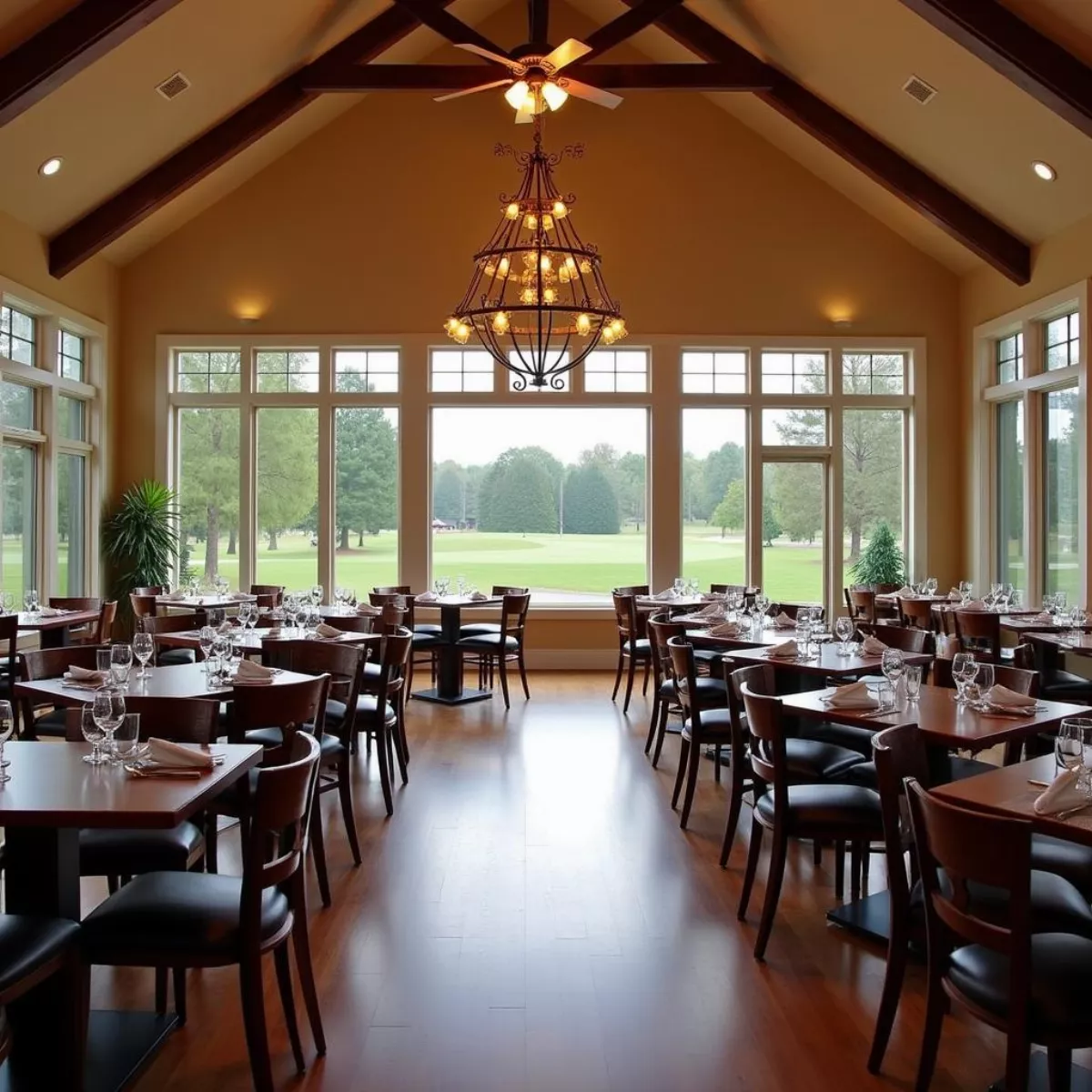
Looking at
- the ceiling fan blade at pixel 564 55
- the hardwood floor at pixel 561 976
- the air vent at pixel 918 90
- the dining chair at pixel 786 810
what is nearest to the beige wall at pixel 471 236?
the air vent at pixel 918 90

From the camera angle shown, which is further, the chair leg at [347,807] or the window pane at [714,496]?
the window pane at [714,496]

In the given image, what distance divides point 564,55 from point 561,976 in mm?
4479

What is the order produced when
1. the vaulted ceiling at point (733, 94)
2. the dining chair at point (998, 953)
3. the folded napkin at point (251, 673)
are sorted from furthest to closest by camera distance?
1. the vaulted ceiling at point (733, 94)
2. the folded napkin at point (251, 673)
3. the dining chair at point (998, 953)

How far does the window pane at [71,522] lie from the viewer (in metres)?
9.52

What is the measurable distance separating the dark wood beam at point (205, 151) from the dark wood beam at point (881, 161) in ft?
8.08

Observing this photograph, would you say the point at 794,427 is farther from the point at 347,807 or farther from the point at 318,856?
the point at 318,856

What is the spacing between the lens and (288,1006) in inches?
113

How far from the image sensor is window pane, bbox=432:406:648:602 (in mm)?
10969

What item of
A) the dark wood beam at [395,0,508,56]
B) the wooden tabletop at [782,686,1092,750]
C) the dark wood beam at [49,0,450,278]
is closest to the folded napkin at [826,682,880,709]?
the wooden tabletop at [782,686,1092,750]

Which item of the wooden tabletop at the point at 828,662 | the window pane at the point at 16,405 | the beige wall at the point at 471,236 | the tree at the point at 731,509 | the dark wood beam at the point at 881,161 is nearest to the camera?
the wooden tabletop at the point at 828,662

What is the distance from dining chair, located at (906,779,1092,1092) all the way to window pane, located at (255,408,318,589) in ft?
29.5

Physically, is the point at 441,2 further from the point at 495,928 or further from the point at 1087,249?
the point at 495,928

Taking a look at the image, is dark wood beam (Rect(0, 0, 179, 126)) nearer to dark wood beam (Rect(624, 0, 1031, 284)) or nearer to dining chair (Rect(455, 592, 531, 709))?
dark wood beam (Rect(624, 0, 1031, 284))

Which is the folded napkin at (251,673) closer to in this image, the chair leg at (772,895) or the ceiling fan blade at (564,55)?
the chair leg at (772,895)
